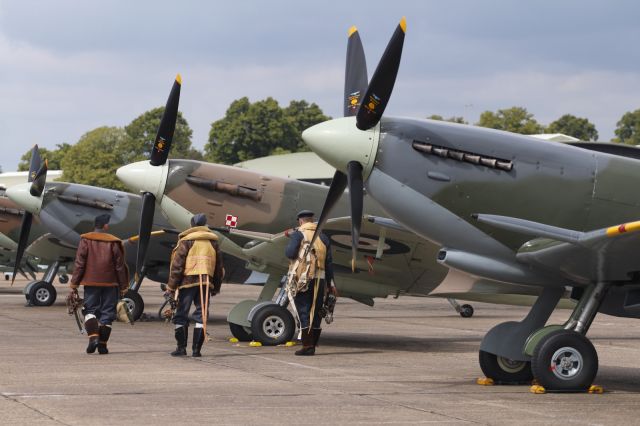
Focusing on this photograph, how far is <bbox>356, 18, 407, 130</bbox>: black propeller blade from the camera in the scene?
923 cm

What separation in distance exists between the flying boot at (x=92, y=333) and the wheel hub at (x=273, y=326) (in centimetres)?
257

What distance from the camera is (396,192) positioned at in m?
9.51

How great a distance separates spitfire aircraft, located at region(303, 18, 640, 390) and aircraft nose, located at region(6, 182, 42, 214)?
12998mm

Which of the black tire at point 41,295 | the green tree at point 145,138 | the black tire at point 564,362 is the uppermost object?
the green tree at point 145,138

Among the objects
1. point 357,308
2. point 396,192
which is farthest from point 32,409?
point 357,308

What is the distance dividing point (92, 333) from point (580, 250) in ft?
19.7

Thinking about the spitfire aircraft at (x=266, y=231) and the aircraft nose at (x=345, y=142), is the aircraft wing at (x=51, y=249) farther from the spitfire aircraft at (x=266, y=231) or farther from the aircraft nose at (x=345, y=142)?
the aircraft nose at (x=345, y=142)

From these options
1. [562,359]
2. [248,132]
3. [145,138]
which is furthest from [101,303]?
[145,138]

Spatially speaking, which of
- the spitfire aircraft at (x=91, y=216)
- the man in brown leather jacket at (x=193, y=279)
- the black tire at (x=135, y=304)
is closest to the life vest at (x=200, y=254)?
the man in brown leather jacket at (x=193, y=279)

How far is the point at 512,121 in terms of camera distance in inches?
4077

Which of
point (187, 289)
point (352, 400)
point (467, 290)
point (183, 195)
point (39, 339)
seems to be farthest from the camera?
point (183, 195)

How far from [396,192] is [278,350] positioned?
4.53 metres

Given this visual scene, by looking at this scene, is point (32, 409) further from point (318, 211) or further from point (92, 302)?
point (318, 211)

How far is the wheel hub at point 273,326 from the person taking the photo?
14129mm
